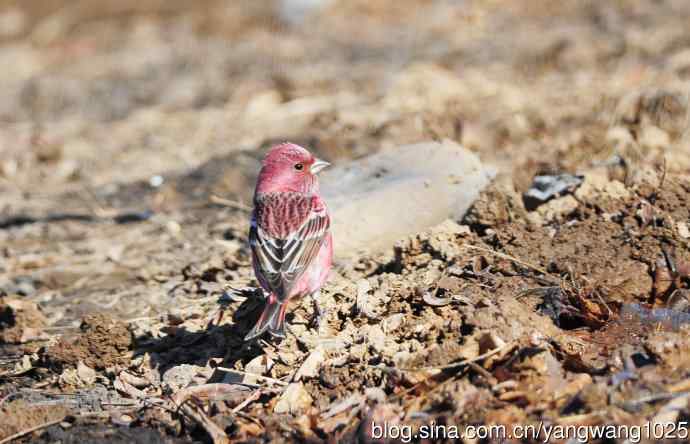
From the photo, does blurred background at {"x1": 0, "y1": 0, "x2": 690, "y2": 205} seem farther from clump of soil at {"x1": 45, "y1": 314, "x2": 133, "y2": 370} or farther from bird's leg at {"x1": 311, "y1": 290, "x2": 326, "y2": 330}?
clump of soil at {"x1": 45, "y1": 314, "x2": 133, "y2": 370}

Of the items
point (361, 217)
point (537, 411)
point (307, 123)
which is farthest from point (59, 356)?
point (307, 123)

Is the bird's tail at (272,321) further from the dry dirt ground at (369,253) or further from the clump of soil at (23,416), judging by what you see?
the clump of soil at (23,416)

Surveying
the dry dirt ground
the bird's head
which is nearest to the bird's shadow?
the dry dirt ground

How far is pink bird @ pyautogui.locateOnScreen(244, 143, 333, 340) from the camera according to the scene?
513 cm

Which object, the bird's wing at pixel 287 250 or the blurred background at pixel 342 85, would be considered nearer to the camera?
the bird's wing at pixel 287 250

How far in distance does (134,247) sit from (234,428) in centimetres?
397

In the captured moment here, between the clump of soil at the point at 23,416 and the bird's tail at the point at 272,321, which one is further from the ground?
the bird's tail at the point at 272,321

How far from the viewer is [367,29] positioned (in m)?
15.8

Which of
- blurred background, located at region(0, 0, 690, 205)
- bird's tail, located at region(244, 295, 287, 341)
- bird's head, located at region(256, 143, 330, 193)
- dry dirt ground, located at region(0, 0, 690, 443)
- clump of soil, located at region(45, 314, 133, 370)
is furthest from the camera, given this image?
blurred background, located at region(0, 0, 690, 205)

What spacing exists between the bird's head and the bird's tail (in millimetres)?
977

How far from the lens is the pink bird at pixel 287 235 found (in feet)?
16.8

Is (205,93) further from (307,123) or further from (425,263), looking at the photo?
(425,263)

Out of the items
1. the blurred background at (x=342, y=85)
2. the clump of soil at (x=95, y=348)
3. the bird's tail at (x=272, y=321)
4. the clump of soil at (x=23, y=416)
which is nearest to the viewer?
the clump of soil at (x=23, y=416)

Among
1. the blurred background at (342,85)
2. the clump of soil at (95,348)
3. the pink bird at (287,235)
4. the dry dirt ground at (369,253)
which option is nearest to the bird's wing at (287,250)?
the pink bird at (287,235)
